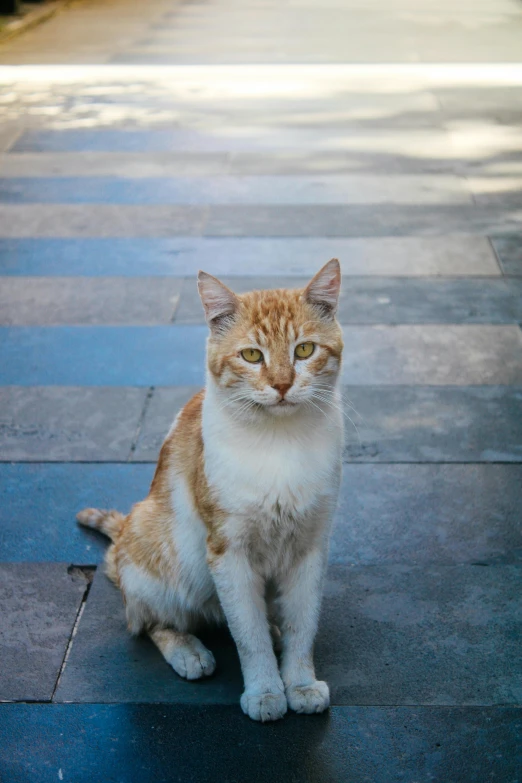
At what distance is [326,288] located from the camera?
2.76 meters

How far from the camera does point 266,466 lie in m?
2.67

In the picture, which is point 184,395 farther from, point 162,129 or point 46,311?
point 162,129

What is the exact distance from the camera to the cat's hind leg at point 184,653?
2.89 meters

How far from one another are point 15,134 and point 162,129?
1.33 m

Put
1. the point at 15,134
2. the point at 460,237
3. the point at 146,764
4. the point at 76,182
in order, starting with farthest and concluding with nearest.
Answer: the point at 15,134 < the point at 76,182 < the point at 460,237 < the point at 146,764

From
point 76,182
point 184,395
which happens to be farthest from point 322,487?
point 76,182

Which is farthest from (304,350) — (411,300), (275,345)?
(411,300)

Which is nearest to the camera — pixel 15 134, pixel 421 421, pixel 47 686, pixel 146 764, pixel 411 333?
pixel 146 764

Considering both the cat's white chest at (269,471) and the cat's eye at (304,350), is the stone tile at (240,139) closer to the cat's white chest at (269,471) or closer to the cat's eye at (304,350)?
the cat's eye at (304,350)

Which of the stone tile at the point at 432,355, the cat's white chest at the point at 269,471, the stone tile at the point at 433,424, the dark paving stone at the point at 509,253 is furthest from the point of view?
the dark paving stone at the point at 509,253

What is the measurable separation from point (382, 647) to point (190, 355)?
7.61 ft

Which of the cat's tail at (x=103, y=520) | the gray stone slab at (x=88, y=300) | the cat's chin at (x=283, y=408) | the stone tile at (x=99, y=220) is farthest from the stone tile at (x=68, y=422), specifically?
the stone tile at (x=99, y=220)

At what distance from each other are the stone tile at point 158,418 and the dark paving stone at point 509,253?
2.37m

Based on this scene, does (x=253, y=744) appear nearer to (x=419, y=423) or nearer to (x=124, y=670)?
(x=124, y=670)
